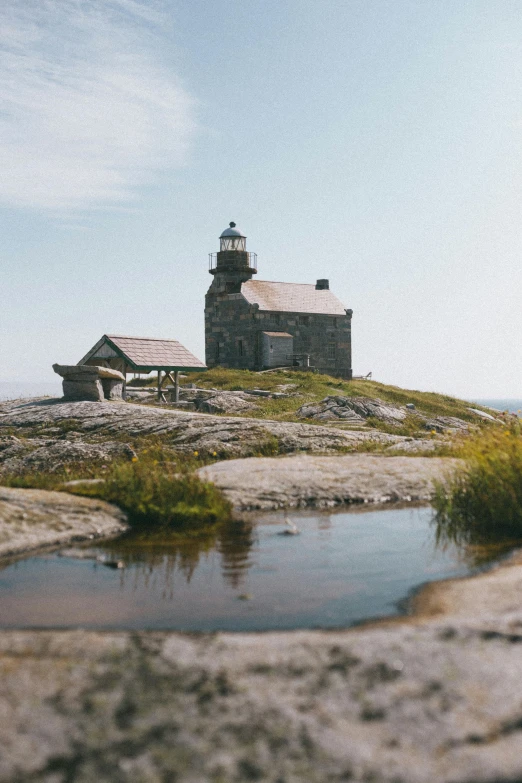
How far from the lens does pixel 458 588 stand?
6.39m

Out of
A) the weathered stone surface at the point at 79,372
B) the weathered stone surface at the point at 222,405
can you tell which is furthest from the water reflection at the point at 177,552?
the weathered stone surface at the point at 222,405

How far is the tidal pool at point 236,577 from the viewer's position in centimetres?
602

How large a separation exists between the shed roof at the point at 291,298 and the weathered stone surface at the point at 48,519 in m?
48.1

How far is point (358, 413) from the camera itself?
29.5 m

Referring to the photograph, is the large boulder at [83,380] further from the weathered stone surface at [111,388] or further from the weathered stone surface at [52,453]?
the weathered stone surface at [52,453]

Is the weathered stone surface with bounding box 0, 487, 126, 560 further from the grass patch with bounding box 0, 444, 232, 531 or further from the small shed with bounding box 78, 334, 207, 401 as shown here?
the small shed with bounding box 78, 334, 207, 401

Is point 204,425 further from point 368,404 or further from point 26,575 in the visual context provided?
point 368,404

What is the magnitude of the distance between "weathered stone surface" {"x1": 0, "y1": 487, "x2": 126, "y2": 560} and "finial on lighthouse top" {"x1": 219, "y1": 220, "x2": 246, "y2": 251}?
51.3 metres

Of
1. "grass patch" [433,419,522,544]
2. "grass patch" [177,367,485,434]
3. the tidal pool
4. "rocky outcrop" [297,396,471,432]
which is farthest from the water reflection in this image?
"grass patch" [177,367,485,434]

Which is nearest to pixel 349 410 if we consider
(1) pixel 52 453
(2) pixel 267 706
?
(1) pixel 52 453

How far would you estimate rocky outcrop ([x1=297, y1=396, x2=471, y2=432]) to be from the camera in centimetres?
2755

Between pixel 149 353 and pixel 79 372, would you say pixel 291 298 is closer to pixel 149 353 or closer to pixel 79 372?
pixel 149 353

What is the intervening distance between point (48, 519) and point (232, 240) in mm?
52354

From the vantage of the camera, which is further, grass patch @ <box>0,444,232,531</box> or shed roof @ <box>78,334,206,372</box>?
shed roof @ <box>78,334,206,372</box>
